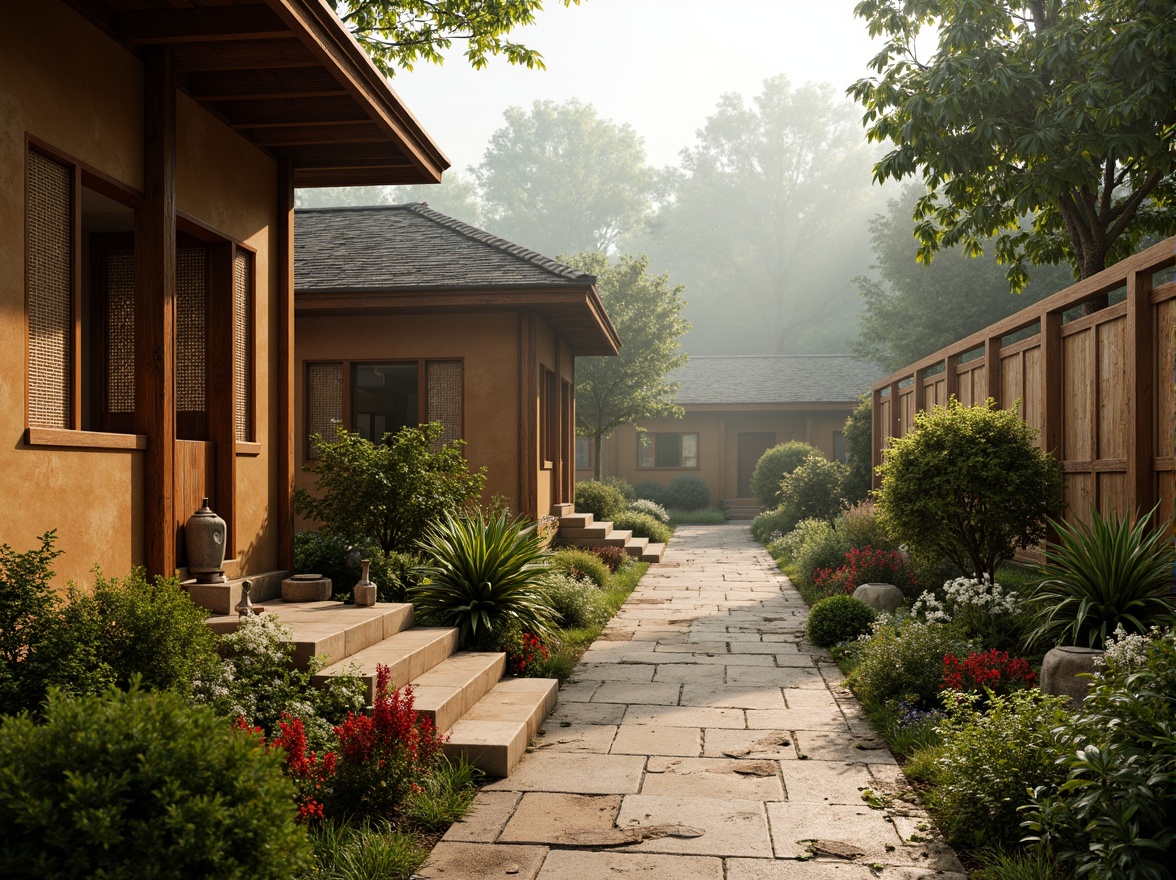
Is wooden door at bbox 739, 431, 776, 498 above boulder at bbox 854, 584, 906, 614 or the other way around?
above

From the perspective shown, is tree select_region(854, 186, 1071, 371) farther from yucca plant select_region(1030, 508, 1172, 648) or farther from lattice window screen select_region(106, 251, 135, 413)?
lattice window screen select_region(106, 251, 135, 413)

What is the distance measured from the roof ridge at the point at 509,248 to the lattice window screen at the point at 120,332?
575cm

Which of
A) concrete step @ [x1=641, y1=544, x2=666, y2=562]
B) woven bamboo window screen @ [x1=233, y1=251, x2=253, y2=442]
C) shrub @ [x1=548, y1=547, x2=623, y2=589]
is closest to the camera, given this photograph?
woven bamboo window screen @ [x1=233, y1=251, x2=253, y2=442]

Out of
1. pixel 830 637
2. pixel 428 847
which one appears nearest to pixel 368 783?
pixel 428 847

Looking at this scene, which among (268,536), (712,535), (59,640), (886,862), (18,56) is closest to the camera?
(59,640)

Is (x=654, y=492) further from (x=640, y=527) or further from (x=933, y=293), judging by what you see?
(x=933, y=293)

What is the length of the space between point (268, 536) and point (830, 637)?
196 inches

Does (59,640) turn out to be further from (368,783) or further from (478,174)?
(478,174)

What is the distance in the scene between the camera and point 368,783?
14.6ft

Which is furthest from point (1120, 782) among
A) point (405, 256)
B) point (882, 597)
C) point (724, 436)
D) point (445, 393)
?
point (724, 436)

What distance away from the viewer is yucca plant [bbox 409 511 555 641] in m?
7.57

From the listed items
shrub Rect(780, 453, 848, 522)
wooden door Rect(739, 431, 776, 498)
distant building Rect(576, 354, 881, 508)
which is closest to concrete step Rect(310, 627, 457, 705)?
shrub Rect(780, 453, 848, 522)

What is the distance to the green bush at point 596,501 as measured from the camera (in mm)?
18328

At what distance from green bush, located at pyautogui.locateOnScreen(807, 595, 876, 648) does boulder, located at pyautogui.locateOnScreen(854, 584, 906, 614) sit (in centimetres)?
62
